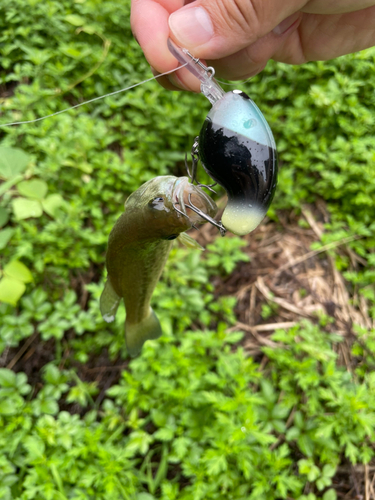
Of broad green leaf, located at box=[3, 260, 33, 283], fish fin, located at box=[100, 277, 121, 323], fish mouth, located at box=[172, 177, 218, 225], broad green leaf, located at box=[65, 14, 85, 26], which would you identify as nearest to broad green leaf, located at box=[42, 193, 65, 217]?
broad green leaf, located at box=[3, 260, 33, 283]

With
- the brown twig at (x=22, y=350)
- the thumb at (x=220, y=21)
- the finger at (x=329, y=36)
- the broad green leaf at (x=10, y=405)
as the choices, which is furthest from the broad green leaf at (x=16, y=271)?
the finger at (x=329, y=36)

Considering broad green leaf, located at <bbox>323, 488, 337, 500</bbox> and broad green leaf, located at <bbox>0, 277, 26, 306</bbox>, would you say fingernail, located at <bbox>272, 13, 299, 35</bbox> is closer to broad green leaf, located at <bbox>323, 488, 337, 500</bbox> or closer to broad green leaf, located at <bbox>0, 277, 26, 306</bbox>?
broad green leaf, located at <bbox>0, 277, 26, 306</bbox>

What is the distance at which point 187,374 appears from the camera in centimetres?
214

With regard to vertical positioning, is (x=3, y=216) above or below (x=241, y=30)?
below

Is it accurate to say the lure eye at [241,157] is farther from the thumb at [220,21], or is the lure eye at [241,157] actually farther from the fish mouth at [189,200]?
the thumb at [220,21]

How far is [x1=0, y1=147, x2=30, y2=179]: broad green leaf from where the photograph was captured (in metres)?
2.20

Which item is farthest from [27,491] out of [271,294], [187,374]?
[271,294]

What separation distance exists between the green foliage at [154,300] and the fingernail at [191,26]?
149 centimetres

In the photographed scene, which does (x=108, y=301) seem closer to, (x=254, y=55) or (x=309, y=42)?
(x=254, y=55)

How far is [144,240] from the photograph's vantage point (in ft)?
3.87

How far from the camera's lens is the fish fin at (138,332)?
1705mm

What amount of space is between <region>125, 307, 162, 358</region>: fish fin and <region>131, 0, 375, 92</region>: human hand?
113 centimetres

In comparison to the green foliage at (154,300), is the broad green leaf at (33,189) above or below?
above

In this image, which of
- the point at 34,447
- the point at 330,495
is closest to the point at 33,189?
the point at 34,447
